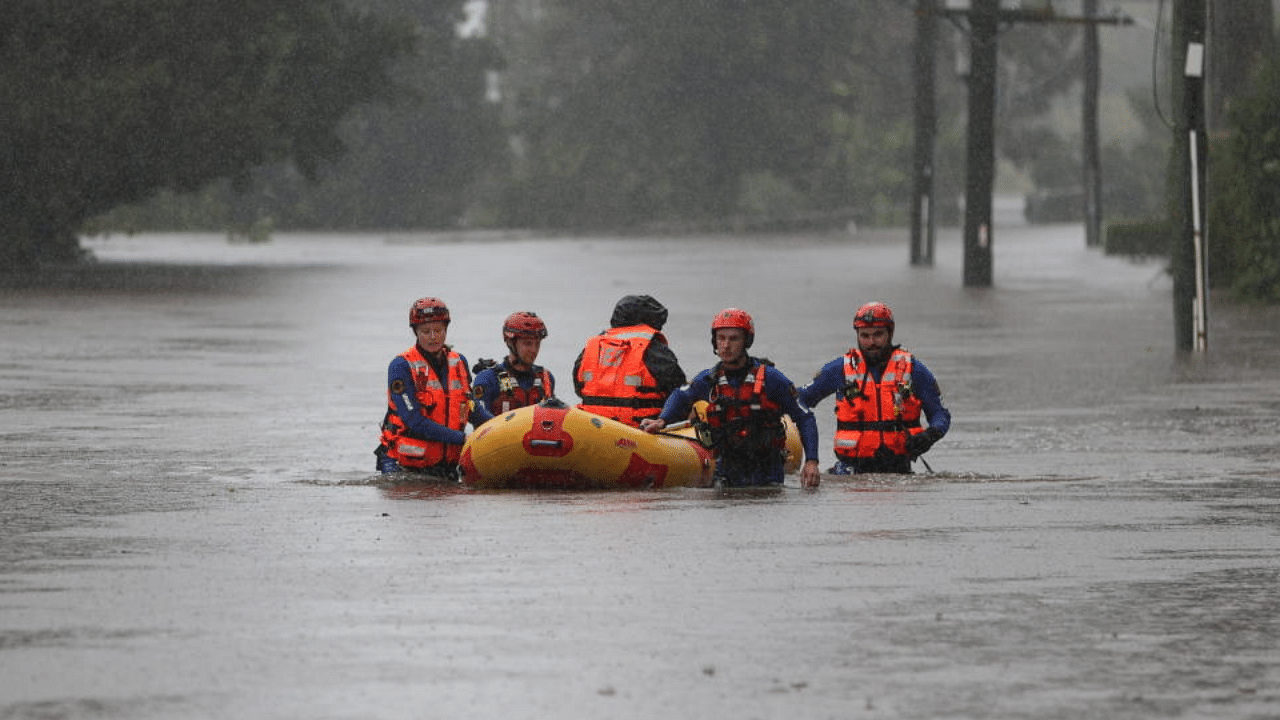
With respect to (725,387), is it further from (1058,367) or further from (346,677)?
(1058,367)

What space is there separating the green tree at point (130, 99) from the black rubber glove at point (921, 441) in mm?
32984

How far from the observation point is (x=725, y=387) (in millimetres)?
15664

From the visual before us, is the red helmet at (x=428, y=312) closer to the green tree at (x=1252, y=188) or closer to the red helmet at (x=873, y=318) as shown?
the red helmet at (x=873, y=318)

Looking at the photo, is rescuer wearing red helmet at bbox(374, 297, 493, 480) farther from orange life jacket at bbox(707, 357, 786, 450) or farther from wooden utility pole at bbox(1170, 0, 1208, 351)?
wooden utility pole at bbox(1170, 0, 1208, 351)

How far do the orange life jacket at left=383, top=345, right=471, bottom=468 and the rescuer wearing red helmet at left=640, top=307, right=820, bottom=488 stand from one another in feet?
3.47

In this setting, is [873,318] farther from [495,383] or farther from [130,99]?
[130,99]

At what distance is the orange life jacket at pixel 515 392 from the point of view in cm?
1648

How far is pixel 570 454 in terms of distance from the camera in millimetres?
15344

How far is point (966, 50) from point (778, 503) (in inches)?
1376

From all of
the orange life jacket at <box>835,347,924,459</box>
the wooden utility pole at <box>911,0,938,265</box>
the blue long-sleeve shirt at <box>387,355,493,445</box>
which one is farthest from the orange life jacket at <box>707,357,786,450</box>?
the wooden utility pole at <box>911,0,938,265</box>

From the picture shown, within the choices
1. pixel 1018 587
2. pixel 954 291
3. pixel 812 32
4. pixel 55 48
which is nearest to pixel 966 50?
pixel 954 291

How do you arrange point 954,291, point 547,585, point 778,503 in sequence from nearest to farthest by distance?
point 547,585, point 778,503, point 954,291

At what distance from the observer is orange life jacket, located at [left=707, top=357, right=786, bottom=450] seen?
15.7m

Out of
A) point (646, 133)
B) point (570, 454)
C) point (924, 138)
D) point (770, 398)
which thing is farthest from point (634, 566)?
point (646, 133)
